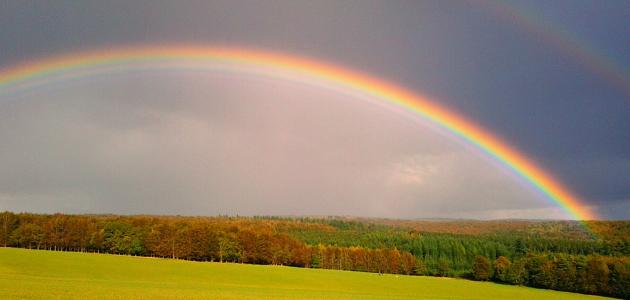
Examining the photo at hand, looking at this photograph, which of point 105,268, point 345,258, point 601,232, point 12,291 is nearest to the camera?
point 12,291

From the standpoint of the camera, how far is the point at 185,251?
111125mm

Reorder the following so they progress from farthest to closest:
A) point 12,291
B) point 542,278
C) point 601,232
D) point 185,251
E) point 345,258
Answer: point 601,232 < point 345,258 < point 185,251 < point 542,278 < point 12,291

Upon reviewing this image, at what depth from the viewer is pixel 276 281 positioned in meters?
69.5

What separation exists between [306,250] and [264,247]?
962 cm

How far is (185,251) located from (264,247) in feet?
56.0

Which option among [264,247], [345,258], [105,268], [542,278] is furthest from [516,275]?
[105,268]

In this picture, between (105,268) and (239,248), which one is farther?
(239,248)

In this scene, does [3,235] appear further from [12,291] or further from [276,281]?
[12,291]

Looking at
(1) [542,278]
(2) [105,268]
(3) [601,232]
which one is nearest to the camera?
(2) [105,268]

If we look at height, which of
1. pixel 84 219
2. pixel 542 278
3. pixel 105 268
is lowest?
pixel 542 278

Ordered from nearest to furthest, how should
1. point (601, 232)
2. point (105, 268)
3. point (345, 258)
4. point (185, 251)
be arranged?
point (105, 268) < point (185, 251) < point (345, 258) < point (601, 232)

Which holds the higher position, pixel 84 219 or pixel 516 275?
pixel 84 219

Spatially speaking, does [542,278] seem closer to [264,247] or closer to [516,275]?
[516,275]

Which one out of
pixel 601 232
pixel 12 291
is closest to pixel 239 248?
pixel 12 291
